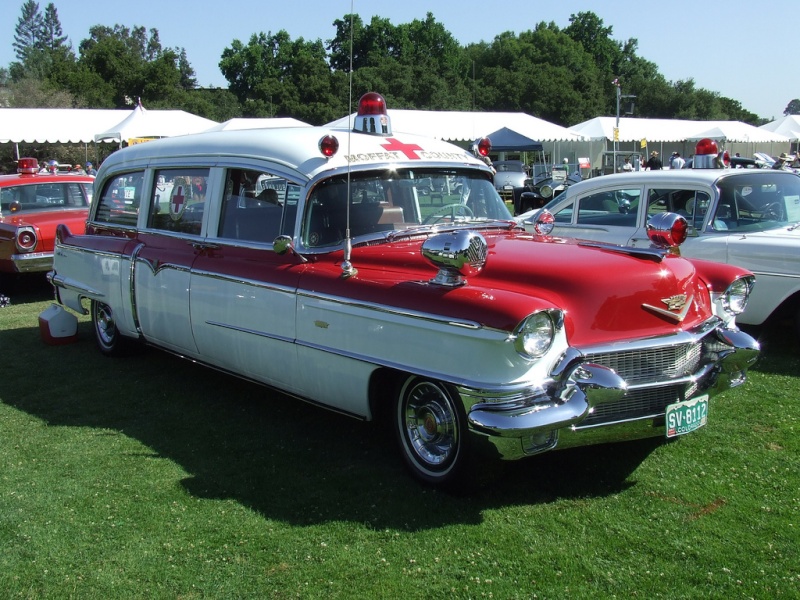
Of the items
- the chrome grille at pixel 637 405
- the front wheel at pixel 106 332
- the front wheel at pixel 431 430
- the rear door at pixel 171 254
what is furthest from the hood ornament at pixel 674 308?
the front wheel at pixel 106 332

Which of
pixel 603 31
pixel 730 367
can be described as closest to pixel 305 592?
pixel 730 367

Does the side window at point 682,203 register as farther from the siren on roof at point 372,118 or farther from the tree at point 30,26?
the tree at point 30,26

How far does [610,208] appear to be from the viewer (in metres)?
7.64

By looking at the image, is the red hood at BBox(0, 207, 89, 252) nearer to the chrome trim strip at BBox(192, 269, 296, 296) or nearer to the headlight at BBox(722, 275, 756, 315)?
the chrome trim strip at BBox(192, 269, 296, 296)

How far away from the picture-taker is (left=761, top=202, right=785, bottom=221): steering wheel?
7.07 m

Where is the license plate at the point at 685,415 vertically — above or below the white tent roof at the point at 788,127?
below

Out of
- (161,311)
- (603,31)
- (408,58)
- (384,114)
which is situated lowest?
(161,311)

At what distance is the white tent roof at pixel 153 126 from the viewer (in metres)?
20.5

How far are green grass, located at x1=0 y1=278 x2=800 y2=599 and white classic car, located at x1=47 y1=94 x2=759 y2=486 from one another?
0.39 metres

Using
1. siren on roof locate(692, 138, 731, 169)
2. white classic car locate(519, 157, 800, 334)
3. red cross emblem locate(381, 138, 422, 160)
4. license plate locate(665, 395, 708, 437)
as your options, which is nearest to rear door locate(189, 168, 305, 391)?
red cross emblem locate(381, 138, 422, 160)

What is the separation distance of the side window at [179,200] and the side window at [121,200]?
30cm

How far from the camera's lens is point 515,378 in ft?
11.6

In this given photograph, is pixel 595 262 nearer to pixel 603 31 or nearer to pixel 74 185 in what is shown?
pixel 74 185

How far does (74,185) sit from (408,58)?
199 ft
